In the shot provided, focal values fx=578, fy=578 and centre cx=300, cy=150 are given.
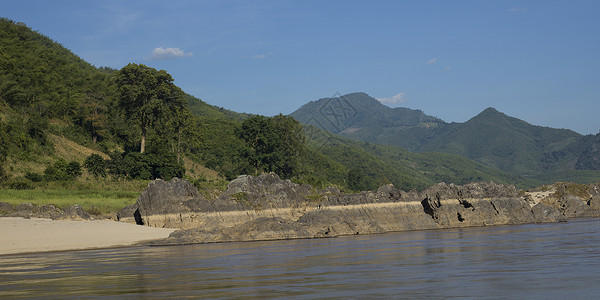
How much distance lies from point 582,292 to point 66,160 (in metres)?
55.3

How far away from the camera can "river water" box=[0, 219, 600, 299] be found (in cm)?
1309

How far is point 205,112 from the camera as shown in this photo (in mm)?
154625

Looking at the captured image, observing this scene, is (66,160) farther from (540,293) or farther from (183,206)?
(540,293)

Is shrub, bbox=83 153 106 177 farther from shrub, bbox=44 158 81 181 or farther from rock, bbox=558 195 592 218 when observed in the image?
rock, bbox=558 195 592 218

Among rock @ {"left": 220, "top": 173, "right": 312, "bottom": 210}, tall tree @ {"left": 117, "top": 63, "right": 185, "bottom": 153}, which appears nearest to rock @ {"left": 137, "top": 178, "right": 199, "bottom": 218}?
rock @ {"left": 220, "top": 173, "right": 312, "bottom": 210}

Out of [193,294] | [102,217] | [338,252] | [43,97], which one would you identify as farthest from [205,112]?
[193,294]

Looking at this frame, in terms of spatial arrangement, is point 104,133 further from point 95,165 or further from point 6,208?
point 6,208

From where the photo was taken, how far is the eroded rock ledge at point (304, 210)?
113ft

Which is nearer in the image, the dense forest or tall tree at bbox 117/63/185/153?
the dense forest

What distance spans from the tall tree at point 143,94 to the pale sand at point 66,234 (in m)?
31.5

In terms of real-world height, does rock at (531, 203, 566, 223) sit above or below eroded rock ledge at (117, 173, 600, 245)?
below

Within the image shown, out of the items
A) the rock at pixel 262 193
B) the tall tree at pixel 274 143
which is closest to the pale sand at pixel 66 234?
the rock at pixel 262 193

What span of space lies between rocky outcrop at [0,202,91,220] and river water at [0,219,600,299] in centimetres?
1017

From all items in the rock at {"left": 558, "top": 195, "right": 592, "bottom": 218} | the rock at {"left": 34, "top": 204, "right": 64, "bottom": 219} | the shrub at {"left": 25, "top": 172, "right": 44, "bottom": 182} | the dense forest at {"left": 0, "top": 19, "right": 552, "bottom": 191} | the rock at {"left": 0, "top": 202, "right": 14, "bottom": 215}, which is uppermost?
the dense forest at {"left": 0, "top": 19, "right": 552, "bottom": 191}
